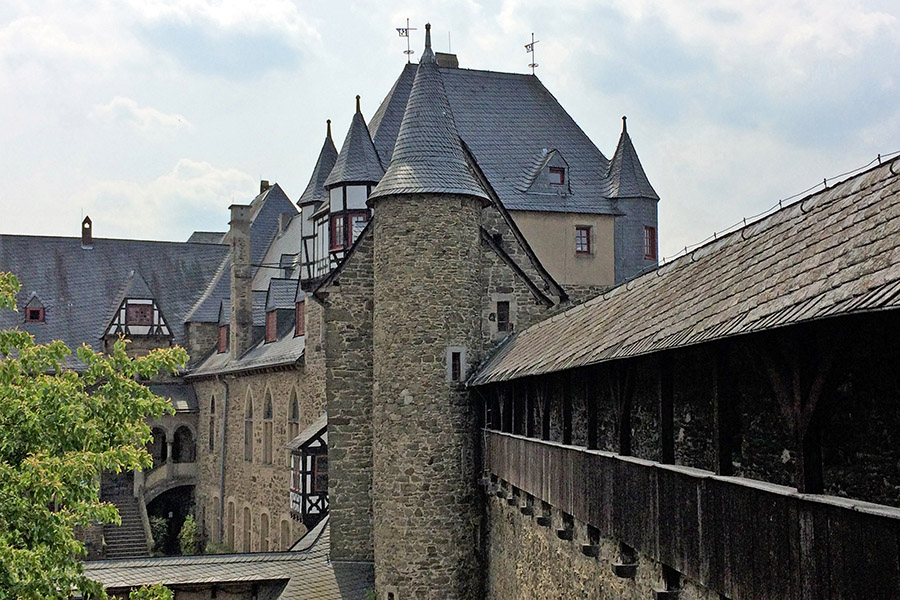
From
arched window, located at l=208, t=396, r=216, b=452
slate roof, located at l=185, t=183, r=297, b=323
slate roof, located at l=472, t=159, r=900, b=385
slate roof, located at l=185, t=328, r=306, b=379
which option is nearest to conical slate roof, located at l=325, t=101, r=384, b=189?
slate roof, located at l=185, t=328, r=306, b=379

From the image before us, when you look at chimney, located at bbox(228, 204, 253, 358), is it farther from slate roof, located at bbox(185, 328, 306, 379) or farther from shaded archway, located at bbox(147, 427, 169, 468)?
shaded archway, located at bbox(147, 427, 169, 468)

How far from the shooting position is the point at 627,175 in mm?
28297

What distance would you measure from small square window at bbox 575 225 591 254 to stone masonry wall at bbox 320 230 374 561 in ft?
25.9

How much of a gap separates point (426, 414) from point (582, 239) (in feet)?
32.8

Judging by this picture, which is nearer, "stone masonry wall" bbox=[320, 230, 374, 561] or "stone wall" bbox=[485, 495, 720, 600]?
"stone wall" bbox=[485, 495, 720, 600]

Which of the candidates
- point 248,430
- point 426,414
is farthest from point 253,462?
point 426,414

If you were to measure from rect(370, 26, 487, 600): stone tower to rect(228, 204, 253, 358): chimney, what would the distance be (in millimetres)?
18762

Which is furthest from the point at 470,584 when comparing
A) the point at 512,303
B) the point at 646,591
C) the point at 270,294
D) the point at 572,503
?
the point at 270,294

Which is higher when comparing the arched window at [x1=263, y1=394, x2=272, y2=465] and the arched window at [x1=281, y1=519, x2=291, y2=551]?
the arched window at [x1=263, y1=394, x2=272, y2=465]

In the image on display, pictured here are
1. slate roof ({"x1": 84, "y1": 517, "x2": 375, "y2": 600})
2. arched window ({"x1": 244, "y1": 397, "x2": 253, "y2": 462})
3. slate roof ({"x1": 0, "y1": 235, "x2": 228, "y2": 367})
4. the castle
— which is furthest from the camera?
slate roof ({"x1": 0, "y1": 235, "x2": 228, "y2": 367})

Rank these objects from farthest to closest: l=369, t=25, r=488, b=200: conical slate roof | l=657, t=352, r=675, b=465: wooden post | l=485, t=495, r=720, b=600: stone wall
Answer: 1. l=369, t=25, r=488, b=200: conical slate roof
2. l=485, t=495, r=720, b=600: stone wall
3. l=657, t=352, r=675, b=465: wooden post

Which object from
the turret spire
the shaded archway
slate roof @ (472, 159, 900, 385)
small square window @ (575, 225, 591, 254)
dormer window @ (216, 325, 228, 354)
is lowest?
the shaded archway

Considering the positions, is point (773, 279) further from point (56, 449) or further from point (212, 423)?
point (212, 423)

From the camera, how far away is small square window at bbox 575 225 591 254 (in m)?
27.9
